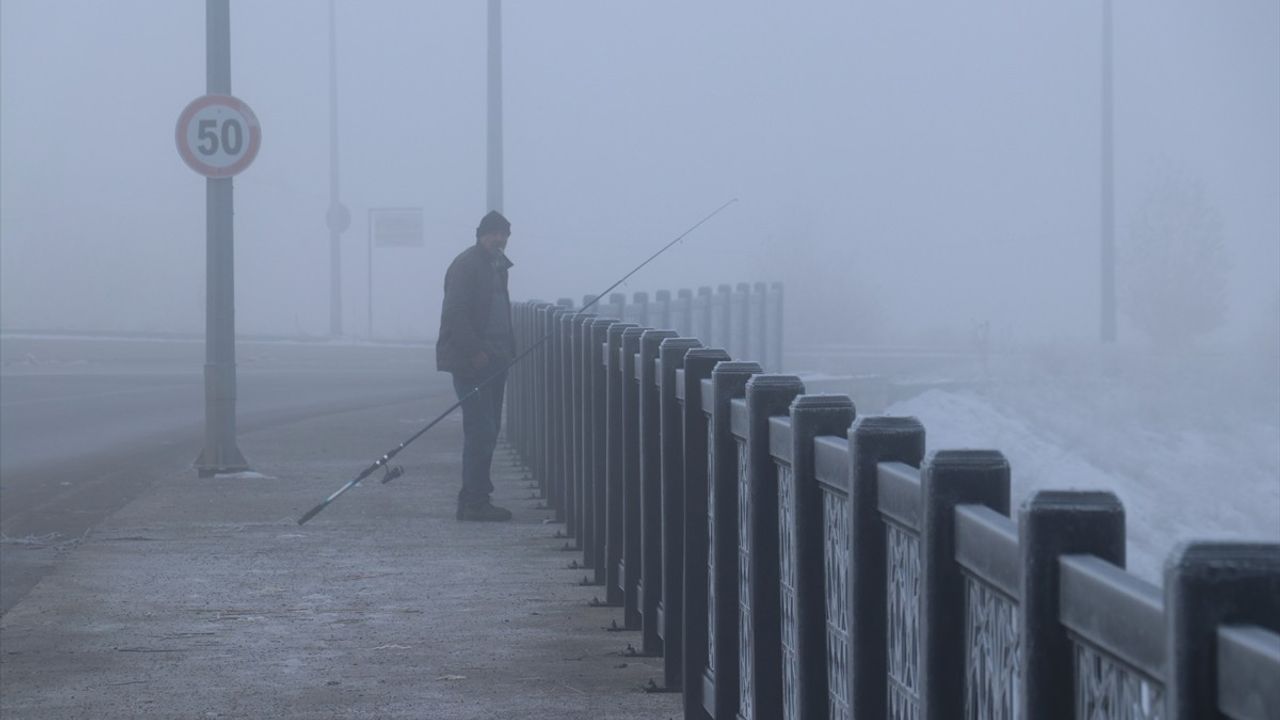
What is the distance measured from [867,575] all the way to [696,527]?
2213 mm

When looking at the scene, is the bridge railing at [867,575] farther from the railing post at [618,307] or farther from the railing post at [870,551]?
the railing post at [618,307]

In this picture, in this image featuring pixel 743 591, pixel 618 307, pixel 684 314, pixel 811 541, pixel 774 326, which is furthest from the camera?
pixel 774 326

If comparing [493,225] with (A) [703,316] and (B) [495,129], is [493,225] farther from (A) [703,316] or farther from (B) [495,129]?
(B) [495,129]

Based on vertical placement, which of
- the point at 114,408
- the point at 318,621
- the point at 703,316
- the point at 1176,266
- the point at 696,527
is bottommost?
the point at 318,621

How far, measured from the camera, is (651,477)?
641 cm

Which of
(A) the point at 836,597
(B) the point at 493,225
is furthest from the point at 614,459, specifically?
(A) the point at 836,597

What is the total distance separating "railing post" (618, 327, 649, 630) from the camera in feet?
22.8

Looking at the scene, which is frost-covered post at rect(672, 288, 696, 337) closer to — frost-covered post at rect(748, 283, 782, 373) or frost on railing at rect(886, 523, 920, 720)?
frost-covered post at rect(748, 283, 782, 373)

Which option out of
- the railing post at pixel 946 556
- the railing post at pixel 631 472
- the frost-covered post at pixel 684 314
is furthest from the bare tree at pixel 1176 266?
the railing post at pixel 946 556

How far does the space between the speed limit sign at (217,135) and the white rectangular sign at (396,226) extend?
45223 mm

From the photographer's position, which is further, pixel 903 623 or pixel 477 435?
pixel 477 435

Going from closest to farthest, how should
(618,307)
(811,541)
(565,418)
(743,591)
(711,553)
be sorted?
(811,541)
(743,591)
(711,553)
(565,418)
(618,307)

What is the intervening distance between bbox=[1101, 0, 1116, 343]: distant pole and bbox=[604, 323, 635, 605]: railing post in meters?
29.8

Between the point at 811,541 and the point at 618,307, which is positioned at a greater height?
the point at 618,307
